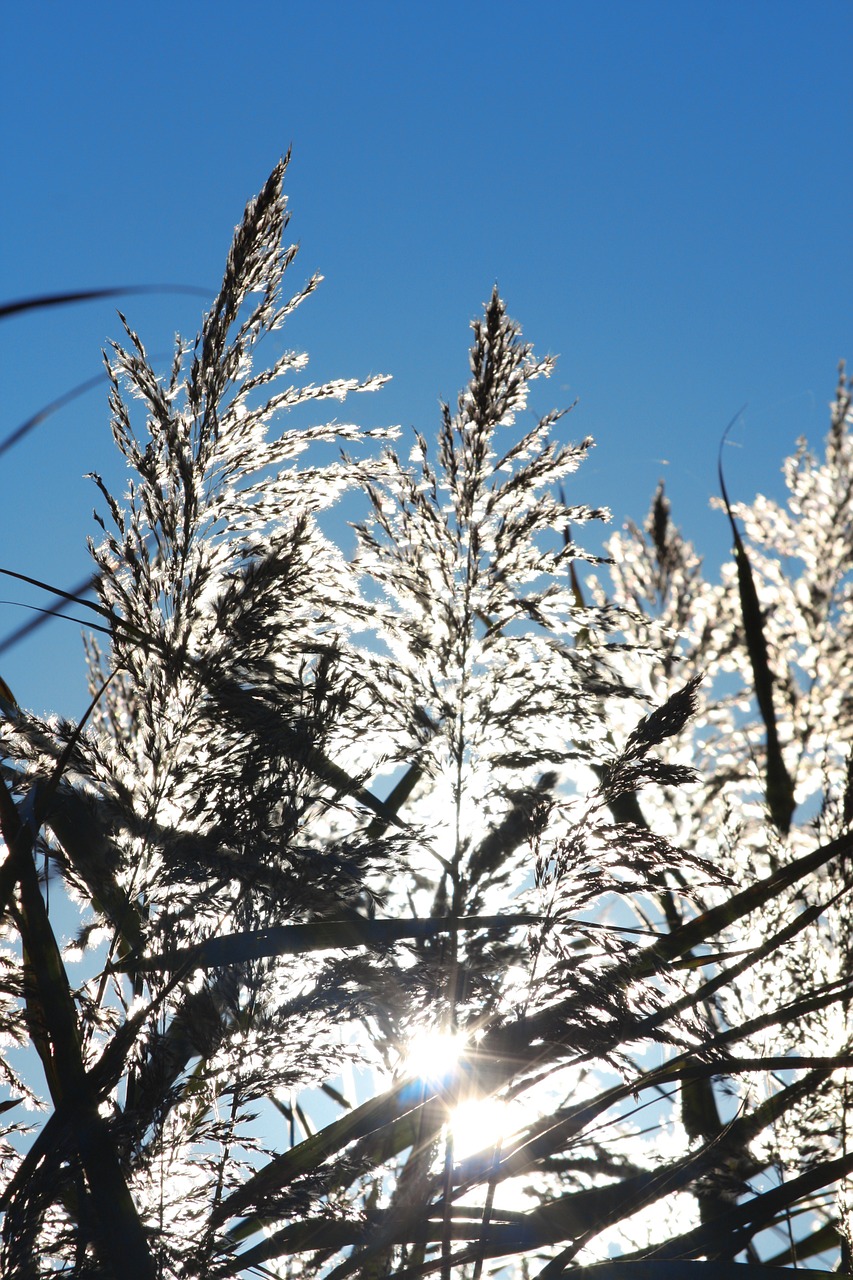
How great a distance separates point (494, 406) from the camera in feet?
7.17

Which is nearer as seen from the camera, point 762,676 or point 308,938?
point 308,938

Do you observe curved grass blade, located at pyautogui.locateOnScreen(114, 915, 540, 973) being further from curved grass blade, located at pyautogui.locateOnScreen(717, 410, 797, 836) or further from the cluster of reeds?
curved grass blade, located at pyautogui.locateOnScreen(717, 410, 797, 836)

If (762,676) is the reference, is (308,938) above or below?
below

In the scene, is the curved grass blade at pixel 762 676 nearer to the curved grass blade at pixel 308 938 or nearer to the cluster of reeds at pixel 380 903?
the cluster of reeds at pixel 380 903

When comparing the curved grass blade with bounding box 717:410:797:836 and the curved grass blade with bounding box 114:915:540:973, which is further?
the curved grass blade with bounding box 717:410:797:836

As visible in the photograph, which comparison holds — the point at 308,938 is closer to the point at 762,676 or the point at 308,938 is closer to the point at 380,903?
the point at 380,903

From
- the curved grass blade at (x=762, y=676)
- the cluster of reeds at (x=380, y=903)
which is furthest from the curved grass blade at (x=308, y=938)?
the curved grass blade at (x=762, y=676)

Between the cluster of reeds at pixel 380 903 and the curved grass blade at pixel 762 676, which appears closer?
the cluster of reeds at pixel 380 903

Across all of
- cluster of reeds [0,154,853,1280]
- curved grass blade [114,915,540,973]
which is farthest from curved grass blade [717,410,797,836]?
curved grass blade [114,915,540,973]

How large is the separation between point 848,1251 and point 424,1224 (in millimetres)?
697

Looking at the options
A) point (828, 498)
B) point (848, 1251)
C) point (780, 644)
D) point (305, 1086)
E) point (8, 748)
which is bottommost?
point (848, 1251)

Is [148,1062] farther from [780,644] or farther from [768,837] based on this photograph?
[780,644]

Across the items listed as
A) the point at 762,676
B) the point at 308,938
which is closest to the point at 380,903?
the point at 308,938

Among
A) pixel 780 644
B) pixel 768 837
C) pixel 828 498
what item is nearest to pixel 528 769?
pixel 768 837
